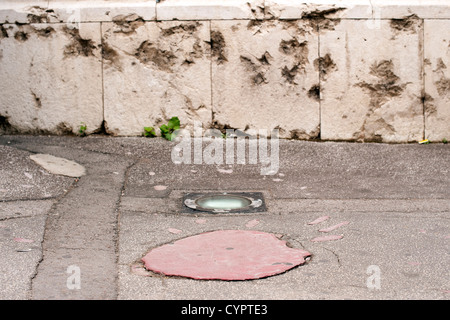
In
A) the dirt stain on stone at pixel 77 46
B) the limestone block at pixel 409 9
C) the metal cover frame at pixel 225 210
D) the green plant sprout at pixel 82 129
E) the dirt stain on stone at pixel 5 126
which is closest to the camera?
the metal cover frame at pixel 225 210

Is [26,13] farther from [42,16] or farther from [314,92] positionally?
[314,92]

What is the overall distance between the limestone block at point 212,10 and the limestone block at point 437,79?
1.75 meters

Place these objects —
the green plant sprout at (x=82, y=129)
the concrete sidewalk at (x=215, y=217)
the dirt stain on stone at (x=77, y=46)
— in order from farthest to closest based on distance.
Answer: the green plant sprout at (x=82, y=129) → the dirt stain on stone at (x=77, y=46) → the concrete sidewalk at (x=215, y=217)

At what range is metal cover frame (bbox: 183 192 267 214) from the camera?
4.51m

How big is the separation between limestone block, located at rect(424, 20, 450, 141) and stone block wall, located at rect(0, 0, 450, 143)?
0.03 ft

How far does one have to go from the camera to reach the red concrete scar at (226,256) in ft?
10.9

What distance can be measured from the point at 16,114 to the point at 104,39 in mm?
1249

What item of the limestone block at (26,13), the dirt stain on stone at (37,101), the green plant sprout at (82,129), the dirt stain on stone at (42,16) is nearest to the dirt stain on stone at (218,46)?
the green plant sprout at (82,129)

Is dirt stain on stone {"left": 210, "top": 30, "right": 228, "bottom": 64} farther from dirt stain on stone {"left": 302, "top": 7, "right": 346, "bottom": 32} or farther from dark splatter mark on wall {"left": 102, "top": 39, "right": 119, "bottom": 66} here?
dark splatter mark on wall {"left": 102, "top": 39, "right": 119, "bottom": 66}

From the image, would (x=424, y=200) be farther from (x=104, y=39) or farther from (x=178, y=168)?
(x=104, y=39)

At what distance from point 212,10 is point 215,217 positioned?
109 inches

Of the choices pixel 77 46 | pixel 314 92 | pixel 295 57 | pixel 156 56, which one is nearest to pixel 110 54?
pixel 77 46

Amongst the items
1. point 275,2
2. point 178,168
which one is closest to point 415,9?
point 275,2

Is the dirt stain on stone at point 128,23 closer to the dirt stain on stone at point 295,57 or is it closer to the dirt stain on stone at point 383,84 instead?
the dirt stain on stone at point 295,57
